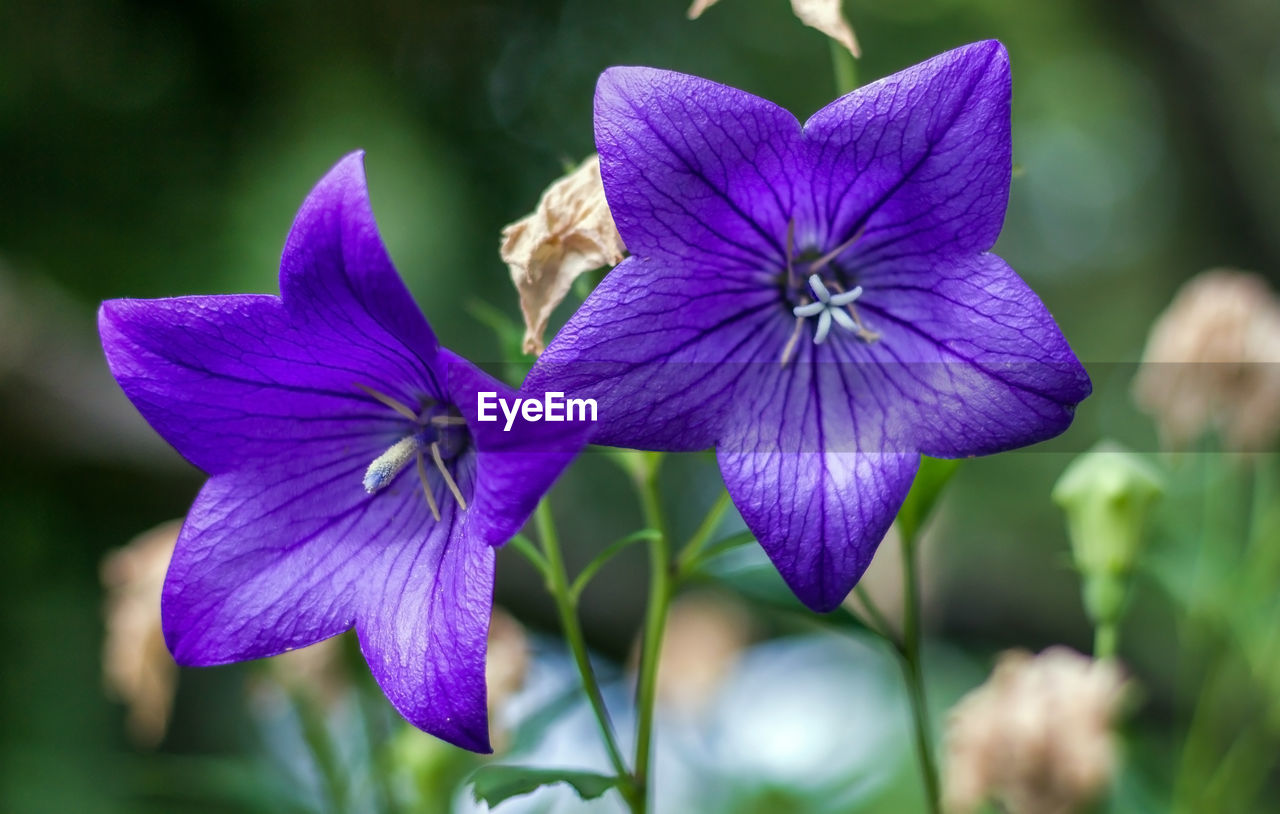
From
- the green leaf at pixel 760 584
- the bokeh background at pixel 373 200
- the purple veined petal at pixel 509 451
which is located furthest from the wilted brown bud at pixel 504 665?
the purple veined petal at pixel 509 451

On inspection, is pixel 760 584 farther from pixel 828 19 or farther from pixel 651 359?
pixel 828 19

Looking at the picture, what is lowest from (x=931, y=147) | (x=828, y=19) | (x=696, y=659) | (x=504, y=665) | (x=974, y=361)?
(x=696, y=659)

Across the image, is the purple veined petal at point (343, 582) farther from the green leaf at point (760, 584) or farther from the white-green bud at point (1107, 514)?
the white-green bud at point (1107, 514)

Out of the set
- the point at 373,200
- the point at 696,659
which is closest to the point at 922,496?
the point at 696,659

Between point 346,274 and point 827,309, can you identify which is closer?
point 346,274

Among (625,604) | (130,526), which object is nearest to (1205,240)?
(625,604)

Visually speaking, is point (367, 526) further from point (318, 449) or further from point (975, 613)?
point (975, 613)

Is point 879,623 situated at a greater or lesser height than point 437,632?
lesser
